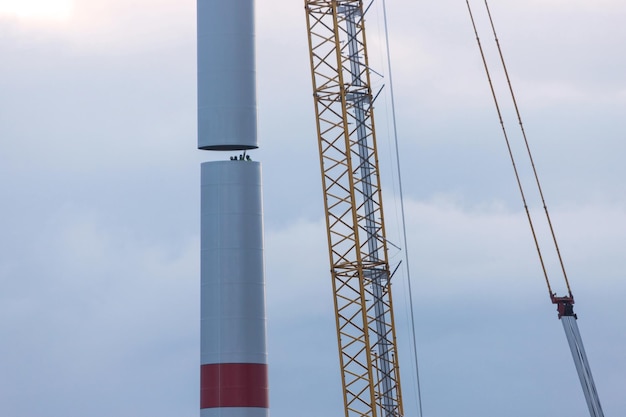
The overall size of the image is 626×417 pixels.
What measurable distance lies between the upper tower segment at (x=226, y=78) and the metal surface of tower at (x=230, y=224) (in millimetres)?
53

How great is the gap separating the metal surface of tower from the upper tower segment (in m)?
0.05

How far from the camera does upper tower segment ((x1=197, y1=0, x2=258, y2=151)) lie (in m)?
78.0

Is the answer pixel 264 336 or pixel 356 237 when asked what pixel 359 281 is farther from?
pixel 264 336

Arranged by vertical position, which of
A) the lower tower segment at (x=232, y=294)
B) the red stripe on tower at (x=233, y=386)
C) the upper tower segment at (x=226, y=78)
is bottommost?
the red stripe on tower at (x=233, y=386)

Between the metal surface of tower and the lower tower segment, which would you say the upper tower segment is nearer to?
the metal surface of tower

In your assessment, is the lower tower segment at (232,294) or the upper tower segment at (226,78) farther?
the upper tower segment at (226,78)

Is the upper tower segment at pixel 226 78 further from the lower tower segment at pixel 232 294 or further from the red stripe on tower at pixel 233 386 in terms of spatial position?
the red stripe on tower at pixel 233 386

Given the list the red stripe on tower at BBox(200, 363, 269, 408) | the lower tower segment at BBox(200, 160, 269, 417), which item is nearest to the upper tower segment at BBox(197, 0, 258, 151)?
the lower tower segment at BBox(200, 160, 269, 417)

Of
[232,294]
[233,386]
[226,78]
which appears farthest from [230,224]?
[233,386]

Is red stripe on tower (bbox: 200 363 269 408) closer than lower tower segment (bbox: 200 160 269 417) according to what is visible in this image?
Yes

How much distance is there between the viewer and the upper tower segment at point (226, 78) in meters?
78.0

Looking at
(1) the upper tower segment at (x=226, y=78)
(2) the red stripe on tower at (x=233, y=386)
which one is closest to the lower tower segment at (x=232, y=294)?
(2) the red stripe on tower at (x=233, y=386)

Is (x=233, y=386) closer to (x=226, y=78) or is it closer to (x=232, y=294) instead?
(x=232, y=294)

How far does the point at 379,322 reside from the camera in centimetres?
8712
